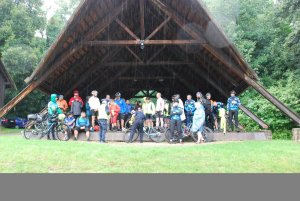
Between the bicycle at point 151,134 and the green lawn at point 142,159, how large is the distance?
257 centimetres

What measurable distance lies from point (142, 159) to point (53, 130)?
195 inches

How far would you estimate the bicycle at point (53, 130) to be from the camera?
12906 millimetres

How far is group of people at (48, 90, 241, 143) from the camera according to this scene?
12.3m

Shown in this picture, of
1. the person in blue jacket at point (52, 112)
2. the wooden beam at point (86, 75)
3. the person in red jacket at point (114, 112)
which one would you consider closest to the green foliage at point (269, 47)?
the wooden beam at point (86, 75)

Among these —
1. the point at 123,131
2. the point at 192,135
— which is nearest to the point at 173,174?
the point at 192,135

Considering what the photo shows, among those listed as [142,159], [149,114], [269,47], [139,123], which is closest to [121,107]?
[149,114]

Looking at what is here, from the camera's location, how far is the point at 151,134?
13102 millimetres

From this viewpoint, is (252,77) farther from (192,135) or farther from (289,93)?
(289,93)

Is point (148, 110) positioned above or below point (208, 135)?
above

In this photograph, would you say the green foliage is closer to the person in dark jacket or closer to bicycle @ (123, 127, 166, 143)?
bicycle @ (123, 127, 166, 143)

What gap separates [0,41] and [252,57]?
799 inches

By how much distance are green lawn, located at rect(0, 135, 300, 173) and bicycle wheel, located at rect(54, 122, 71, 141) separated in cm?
236

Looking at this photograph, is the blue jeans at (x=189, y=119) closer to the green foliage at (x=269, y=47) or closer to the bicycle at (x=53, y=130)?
the bicycle at (x=53, y=130)

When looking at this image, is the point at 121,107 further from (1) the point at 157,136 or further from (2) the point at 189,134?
(2) the point at 189,134
